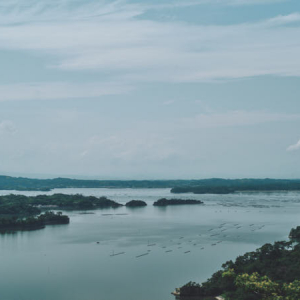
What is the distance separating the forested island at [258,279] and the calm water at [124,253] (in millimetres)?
1538

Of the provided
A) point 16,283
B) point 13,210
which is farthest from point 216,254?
point 13,210

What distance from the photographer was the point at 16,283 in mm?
17359

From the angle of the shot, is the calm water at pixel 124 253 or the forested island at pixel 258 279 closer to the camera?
the forested island at pixel 258 279

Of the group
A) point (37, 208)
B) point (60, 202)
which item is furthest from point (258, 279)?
point (60, 202)

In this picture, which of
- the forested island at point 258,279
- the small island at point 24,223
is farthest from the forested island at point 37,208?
the forested island at point 258,279

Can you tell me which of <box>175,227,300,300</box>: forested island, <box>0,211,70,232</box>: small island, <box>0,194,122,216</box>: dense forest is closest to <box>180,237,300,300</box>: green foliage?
<box>175,227,300,300</box>: forested island

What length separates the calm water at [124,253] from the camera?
54.1 ft

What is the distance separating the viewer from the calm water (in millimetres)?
16500

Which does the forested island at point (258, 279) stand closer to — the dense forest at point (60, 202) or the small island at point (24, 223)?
the small island at point (24, 223)

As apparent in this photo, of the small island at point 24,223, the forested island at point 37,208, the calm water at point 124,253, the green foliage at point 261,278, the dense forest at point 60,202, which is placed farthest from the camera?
the dense forest at point 60,202

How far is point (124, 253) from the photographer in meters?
22.5

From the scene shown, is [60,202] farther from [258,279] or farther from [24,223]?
[258,279]

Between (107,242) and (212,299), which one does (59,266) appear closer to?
(107,242)

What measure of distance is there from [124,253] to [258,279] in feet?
34.3
